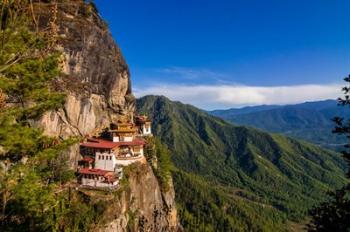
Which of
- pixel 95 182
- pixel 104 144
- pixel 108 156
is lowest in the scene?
pixel 95 182

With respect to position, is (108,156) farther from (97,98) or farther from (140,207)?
(97,98)

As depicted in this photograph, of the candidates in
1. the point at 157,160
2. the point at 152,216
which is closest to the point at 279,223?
the point at 157,160

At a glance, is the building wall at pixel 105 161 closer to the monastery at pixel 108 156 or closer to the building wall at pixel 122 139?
the monastery at pixel 108 156

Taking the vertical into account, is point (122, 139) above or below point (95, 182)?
above

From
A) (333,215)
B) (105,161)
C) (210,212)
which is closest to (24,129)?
(333,215)

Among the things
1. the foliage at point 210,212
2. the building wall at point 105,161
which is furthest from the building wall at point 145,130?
the foliage at point 210,212

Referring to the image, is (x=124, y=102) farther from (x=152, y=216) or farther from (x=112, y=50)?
(x=152, y=216)
